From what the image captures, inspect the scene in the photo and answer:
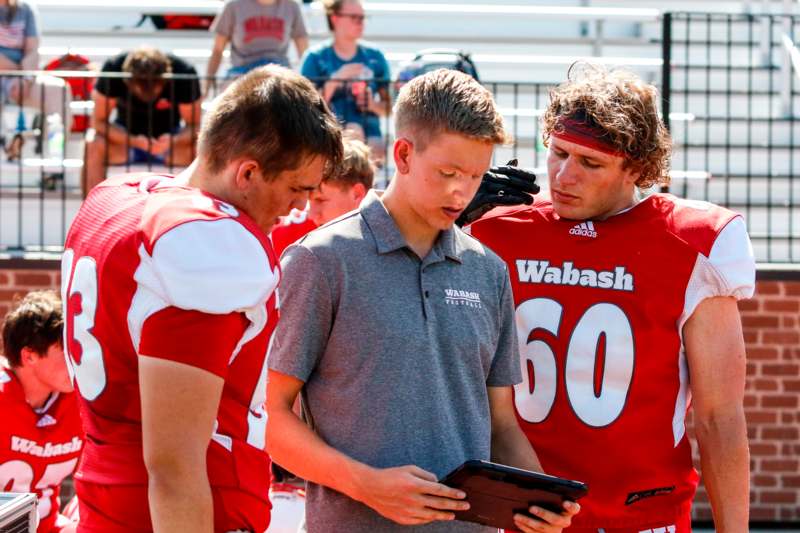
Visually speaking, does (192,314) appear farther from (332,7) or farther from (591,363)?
(332,7)

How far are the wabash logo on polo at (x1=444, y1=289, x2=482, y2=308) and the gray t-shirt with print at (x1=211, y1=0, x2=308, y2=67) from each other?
679 cm

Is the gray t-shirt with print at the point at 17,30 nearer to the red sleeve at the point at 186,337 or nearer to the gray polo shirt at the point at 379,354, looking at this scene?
the gray polo shirt at the point at 379,354

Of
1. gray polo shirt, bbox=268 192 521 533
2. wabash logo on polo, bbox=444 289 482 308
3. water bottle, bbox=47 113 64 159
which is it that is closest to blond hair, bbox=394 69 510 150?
gray polo shirt, bbox=268 192 521 533

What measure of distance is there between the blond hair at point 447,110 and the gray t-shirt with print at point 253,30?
6717 millimetres

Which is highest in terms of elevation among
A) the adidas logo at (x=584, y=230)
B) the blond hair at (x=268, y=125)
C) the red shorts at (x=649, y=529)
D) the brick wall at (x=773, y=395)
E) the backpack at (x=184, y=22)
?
the backpack at (x=184, y=22)

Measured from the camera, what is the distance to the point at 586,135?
314cm

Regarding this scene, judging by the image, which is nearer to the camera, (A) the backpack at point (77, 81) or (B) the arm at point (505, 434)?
(B) the arm at point (505, 434)

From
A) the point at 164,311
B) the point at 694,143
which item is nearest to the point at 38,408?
the point at 164,311

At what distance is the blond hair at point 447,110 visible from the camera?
2621 millimetres

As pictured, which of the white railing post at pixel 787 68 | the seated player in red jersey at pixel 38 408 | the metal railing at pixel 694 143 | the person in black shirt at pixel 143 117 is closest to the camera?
the seated player in red jersey at pixel 38 408

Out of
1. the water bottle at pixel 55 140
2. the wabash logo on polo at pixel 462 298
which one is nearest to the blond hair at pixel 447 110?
the wabash logo on polo at pixel 462 298

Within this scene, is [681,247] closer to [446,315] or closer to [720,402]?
[720,402]

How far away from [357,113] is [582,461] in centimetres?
553

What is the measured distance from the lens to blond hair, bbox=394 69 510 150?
2621 mm
